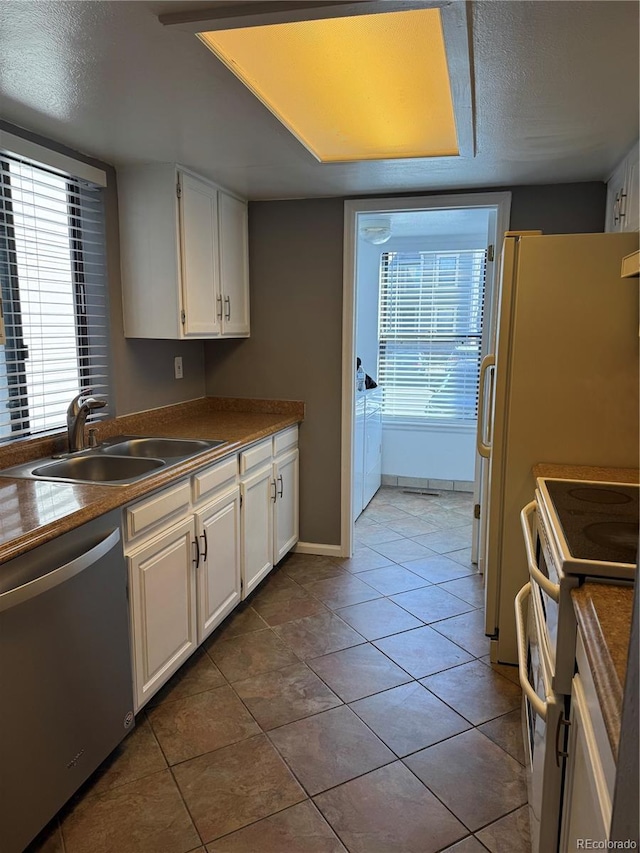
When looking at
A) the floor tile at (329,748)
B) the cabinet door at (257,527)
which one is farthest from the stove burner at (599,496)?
the cabinet door at (257,527)

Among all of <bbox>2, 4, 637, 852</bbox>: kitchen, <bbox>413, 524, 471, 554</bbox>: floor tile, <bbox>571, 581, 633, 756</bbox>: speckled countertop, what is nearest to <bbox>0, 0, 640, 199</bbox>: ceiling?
<bbox>2, 4, 637, 852</bbox>: kitchen

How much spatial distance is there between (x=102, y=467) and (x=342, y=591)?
1.52 meters

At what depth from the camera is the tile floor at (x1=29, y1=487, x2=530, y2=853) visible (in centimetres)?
168

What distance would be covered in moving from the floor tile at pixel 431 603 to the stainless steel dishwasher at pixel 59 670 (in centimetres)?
158

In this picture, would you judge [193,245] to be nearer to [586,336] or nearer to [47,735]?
[586,336]

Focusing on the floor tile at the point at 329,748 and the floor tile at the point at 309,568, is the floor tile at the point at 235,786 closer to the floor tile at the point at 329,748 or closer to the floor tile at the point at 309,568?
the floor tile at the point at 329,748

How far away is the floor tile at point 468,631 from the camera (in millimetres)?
2680

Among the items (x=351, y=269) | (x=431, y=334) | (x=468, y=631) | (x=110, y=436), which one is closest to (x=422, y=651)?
(x=468, y=631)

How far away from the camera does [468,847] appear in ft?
5.35

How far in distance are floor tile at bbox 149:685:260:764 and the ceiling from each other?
219cm

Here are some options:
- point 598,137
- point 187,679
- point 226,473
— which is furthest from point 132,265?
point 598,137

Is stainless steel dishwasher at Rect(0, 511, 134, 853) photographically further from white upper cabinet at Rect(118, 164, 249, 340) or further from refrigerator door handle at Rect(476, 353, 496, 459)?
refrigerator door handle at Rect(476, 353, 496, 459)

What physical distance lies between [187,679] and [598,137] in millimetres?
2774

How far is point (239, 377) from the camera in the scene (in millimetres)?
3725
